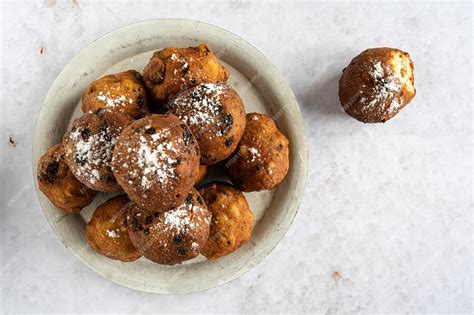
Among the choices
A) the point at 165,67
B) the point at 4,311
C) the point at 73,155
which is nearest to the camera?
the point at 73,155

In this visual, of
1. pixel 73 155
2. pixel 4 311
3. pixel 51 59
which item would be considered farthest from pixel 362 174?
pixel 4 311

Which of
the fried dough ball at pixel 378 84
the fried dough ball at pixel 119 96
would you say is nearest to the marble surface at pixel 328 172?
the fried dough ball at pixel 378 84

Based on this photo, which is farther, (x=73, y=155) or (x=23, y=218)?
(x=23, y=218)

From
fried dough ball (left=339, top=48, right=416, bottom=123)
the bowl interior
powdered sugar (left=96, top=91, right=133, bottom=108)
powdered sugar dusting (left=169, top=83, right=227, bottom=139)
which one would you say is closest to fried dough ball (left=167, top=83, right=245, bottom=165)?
powdered sugar dusting (left=169, top=83, right=227, bottom=139)

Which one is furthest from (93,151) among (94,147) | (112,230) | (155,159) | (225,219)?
(225,219)

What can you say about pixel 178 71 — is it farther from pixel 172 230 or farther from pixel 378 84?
pixel 378 84

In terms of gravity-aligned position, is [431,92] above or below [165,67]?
below

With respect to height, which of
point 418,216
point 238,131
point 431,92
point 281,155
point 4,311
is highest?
point 238,131

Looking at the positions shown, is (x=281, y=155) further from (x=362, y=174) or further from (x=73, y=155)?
(x=73, y=155)
